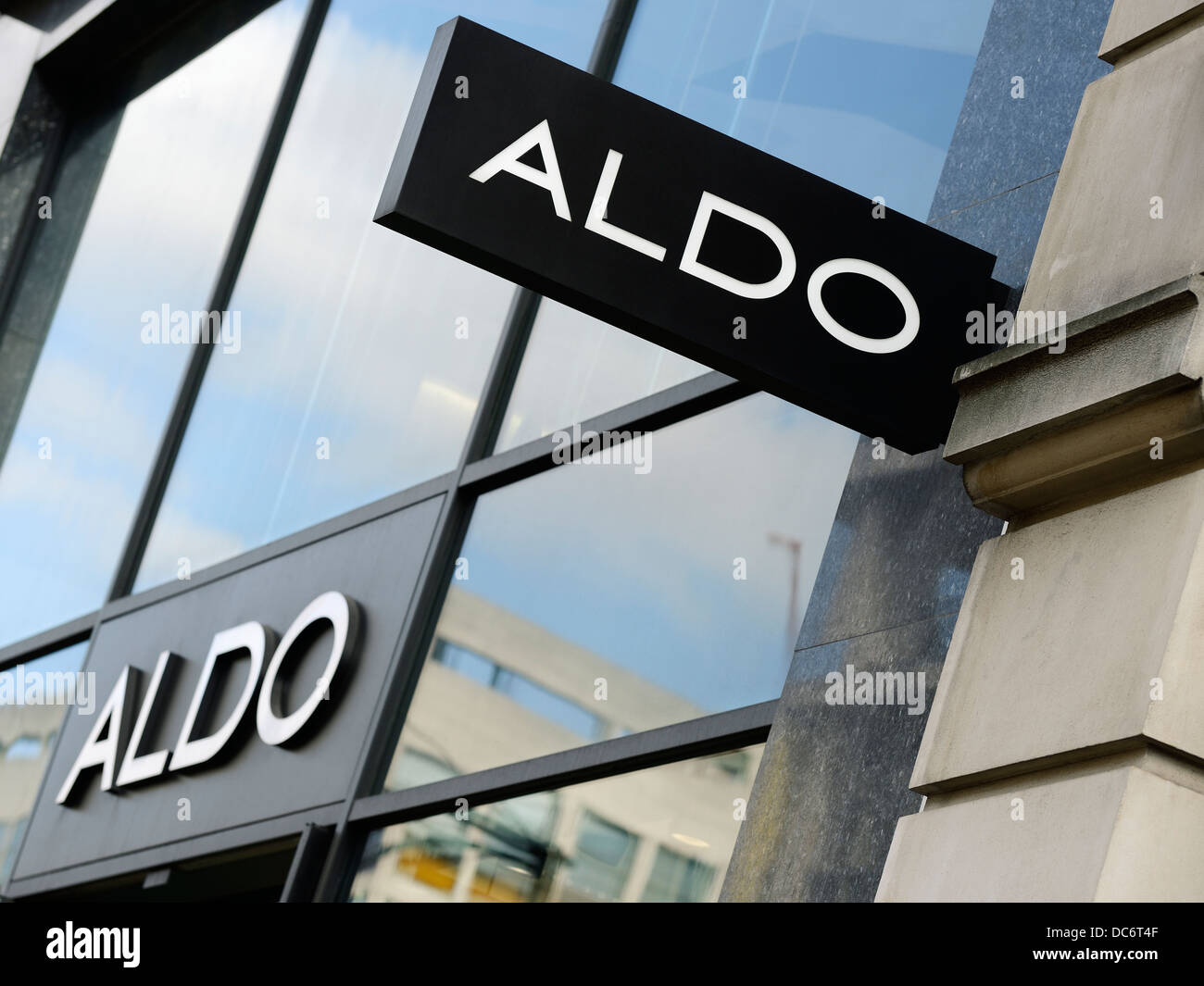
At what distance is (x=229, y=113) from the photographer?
40.6ft

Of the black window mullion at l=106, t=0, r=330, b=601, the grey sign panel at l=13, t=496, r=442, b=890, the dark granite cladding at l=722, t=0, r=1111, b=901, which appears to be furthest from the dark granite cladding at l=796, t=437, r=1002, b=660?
the black window mullion at l=106, t=0, r=330, b=601

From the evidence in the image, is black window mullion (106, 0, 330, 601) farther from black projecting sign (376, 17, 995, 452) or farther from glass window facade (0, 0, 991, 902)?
black projecting sign (376, 17, 995, 452)

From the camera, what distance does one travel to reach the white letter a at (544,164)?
4520mm

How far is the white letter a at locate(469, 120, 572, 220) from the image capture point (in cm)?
452

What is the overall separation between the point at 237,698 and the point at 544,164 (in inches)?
200

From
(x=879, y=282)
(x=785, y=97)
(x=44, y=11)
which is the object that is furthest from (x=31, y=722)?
(x=879, y=282)

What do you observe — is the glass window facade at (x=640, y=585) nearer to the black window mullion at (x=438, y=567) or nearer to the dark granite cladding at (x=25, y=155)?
the black window mullion at (x=438, y=567)

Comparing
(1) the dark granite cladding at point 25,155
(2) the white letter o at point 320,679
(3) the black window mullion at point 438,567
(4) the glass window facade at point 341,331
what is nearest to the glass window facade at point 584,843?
(3) the black window mullion at point 438,567

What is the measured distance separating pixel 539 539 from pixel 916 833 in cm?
350

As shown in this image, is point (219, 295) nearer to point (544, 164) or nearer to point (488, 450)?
point (488, 450)

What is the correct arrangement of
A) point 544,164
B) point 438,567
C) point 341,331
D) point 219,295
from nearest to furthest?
point 544,164 < point 438,567 < point 341,331 < point 219,295

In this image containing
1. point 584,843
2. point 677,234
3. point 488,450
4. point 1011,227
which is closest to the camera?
point 677,234

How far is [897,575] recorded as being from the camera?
535 cm

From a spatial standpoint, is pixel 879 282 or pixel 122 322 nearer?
pixel 879 282
